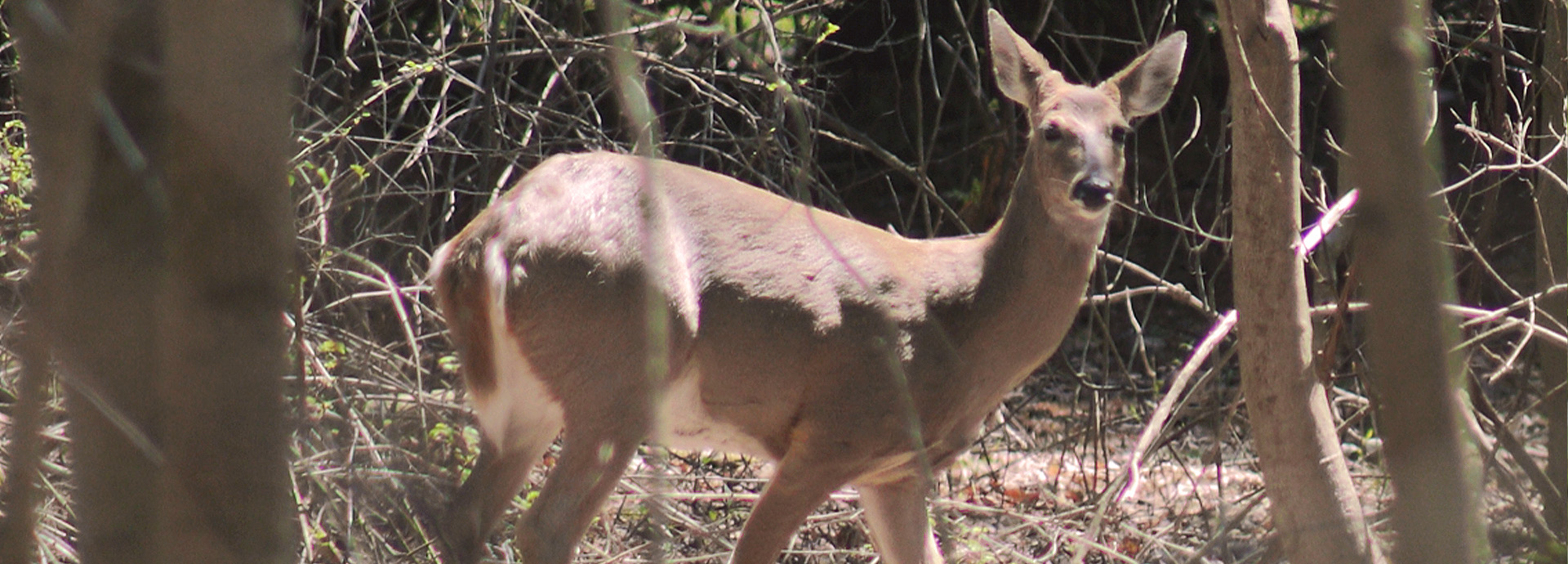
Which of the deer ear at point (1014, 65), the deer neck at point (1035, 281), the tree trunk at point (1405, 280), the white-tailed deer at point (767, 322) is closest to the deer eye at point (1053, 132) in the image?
the white-tailed deer at point (767, 322)

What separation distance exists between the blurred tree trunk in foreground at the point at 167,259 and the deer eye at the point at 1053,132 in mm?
3337

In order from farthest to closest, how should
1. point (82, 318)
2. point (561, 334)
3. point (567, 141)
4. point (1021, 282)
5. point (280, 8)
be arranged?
point (567, 141) → point (1021, 282) → point (561, 334) → point (82, 318) → point (280, 8)

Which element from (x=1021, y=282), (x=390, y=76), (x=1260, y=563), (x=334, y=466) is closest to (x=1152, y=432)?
(x=1260, y=563)

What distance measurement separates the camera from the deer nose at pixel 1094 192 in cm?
436

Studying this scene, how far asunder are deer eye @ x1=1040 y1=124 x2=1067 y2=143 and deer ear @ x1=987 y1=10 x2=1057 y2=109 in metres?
0.21

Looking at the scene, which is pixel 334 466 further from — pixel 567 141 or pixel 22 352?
pixel 22 352

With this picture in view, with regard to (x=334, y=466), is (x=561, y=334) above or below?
above

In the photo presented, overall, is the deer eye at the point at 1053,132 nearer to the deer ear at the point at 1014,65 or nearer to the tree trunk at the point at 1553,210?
the deer ear at the point at 1014,65

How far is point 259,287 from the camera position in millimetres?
1375

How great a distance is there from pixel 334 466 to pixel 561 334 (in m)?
0.82

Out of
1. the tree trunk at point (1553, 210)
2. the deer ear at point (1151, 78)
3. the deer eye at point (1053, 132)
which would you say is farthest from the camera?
the deer ear at point (1151, 78)

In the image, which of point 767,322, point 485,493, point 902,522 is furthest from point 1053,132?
point 485,493

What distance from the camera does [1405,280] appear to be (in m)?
1.23

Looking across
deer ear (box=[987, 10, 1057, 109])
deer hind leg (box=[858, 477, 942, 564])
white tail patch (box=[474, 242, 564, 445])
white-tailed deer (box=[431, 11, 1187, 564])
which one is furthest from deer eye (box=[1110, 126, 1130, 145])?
white tail patch (box=[474, 242, 564, 445])
